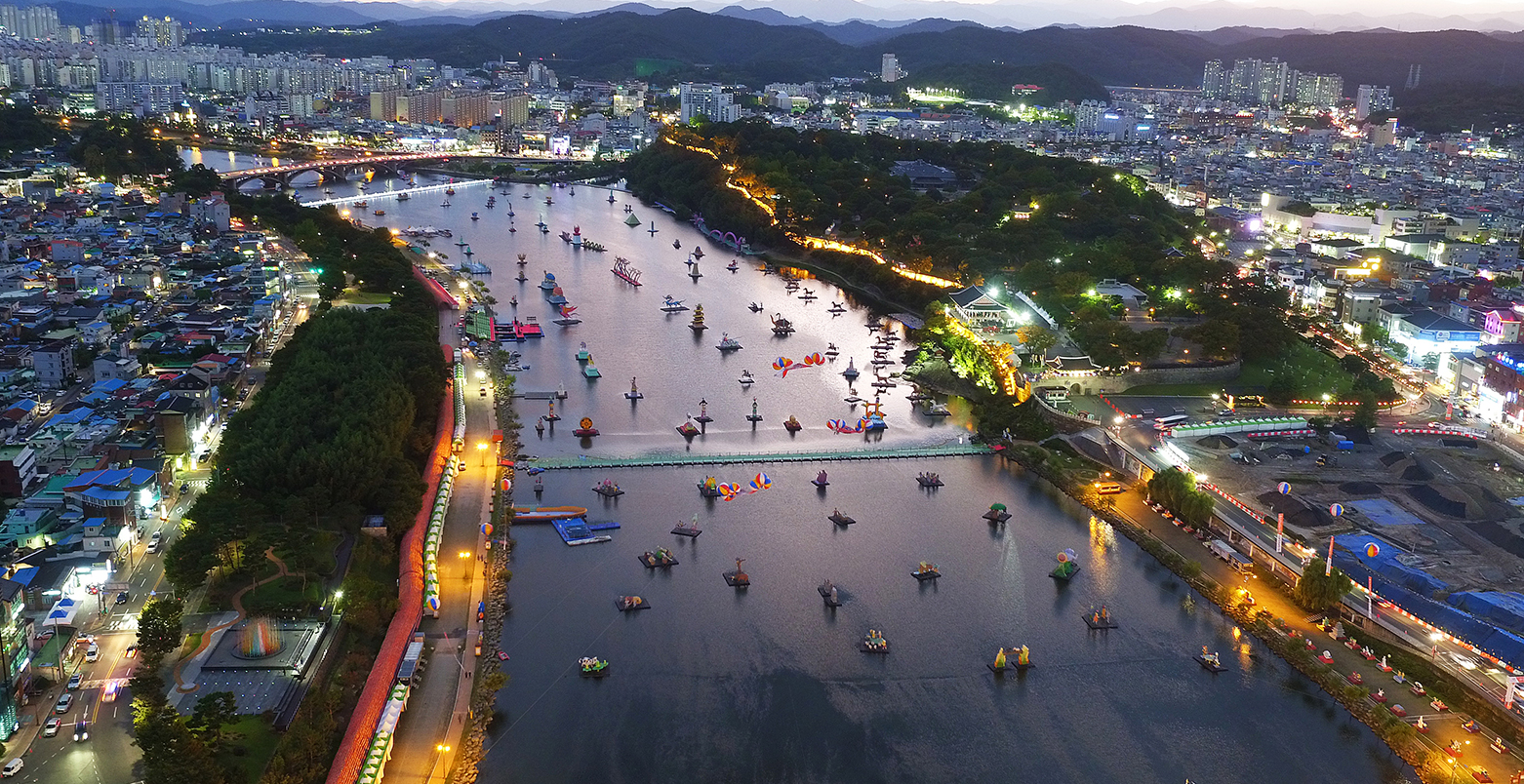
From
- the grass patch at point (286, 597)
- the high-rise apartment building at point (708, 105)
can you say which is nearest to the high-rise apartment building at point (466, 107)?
the high-rise apartment building at point (708, 105)

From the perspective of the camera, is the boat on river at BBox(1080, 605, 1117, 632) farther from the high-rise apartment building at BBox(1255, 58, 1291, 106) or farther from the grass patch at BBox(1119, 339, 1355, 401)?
the high-rise apartment building at BBox(1255, 58, 1291, 106)

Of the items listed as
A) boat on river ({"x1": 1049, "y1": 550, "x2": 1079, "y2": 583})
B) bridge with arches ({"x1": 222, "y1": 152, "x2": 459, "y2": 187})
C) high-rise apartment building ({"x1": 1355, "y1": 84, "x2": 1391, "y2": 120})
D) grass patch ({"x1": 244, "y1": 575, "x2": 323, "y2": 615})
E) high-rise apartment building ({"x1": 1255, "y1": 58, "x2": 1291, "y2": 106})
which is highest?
high-rise apartment building ({"x1": 1255, "y1": 58, "x2": 1291, "y2": 106})

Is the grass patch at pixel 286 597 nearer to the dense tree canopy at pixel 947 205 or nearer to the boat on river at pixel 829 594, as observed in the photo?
the boat on river at pixel 829 594

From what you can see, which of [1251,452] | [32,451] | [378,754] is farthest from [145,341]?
[1251,452]

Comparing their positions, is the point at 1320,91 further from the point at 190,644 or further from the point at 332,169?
the point at 190,644

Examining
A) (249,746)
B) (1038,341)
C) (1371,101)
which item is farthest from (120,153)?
(1371,101)

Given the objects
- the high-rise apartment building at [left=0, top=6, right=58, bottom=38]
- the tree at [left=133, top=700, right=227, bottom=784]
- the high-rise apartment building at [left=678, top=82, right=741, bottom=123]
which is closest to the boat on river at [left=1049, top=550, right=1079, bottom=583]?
the tree at [left=133, top=700, right=227, bottom=784]
